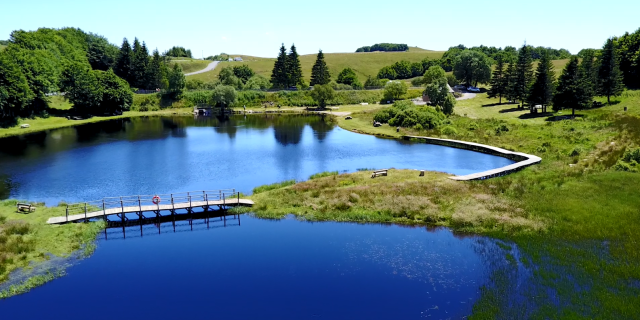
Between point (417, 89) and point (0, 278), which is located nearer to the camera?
point (0, 278)

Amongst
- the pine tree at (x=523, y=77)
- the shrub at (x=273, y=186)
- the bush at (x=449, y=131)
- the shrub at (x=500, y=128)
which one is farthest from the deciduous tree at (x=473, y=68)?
the shrub at (x=273, y=186)

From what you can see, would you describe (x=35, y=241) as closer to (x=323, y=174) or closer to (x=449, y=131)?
(x=323, y=174)

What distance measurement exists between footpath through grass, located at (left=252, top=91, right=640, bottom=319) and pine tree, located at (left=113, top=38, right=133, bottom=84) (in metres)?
121

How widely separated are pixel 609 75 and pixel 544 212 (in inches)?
3133

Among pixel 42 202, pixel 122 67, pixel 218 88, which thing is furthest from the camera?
pixel 122 67

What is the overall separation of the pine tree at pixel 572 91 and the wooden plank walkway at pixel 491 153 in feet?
102

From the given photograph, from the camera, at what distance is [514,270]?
98.1 ft

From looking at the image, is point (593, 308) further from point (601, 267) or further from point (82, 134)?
point (82, 134)

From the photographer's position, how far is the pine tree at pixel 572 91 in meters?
88.2

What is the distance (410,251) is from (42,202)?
3657 cm

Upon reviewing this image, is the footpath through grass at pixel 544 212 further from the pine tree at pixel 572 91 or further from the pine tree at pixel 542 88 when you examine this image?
the pine tree at pixel 542 88

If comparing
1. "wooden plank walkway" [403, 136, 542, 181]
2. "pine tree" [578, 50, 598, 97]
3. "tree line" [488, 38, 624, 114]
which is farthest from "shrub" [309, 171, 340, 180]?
"pine tree" [578, 50, 598, 97]

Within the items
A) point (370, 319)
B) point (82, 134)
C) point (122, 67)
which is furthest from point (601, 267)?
point (122, 67)

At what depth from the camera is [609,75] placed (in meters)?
100
